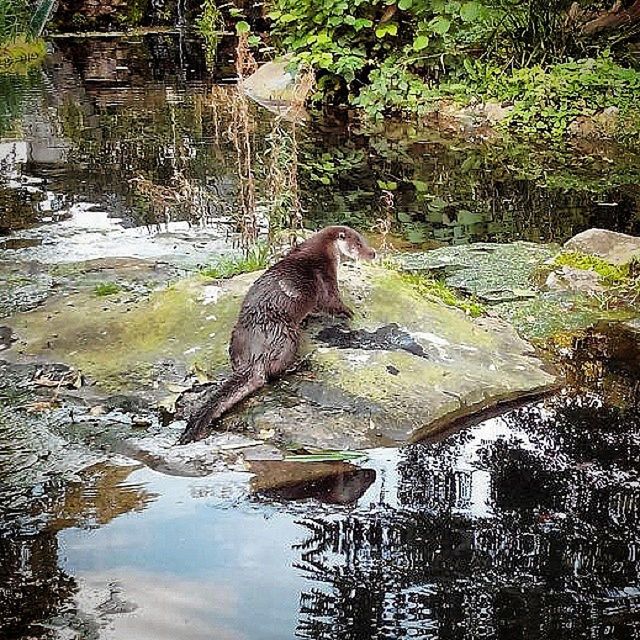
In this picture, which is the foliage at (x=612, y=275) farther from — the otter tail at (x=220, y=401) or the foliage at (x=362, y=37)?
the foliage at (x=362, y=37)

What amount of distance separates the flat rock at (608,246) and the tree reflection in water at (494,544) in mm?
2485

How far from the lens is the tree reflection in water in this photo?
3096 millimetres

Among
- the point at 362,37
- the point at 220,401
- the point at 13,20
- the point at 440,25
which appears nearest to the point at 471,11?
the point at 440,25

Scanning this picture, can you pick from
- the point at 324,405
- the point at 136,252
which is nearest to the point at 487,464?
the point at 324,405

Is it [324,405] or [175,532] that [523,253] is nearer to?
[324,405]

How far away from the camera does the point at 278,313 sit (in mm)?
4543

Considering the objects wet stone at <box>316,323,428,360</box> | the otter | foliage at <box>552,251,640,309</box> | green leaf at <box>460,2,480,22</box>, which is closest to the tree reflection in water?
wet stone at <box>316,323,428,360</box>

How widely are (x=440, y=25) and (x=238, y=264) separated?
7.64 m

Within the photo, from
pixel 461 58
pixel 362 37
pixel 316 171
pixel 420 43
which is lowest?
pixel 316 171

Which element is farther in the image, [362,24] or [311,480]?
[362,24]

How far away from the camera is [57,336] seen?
5.07 metres

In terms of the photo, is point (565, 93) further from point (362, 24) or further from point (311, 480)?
point (311, 480)

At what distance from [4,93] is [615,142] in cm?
887

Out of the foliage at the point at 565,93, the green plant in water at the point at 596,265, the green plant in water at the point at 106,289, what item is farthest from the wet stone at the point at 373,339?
the foliage at the point at 565,93
